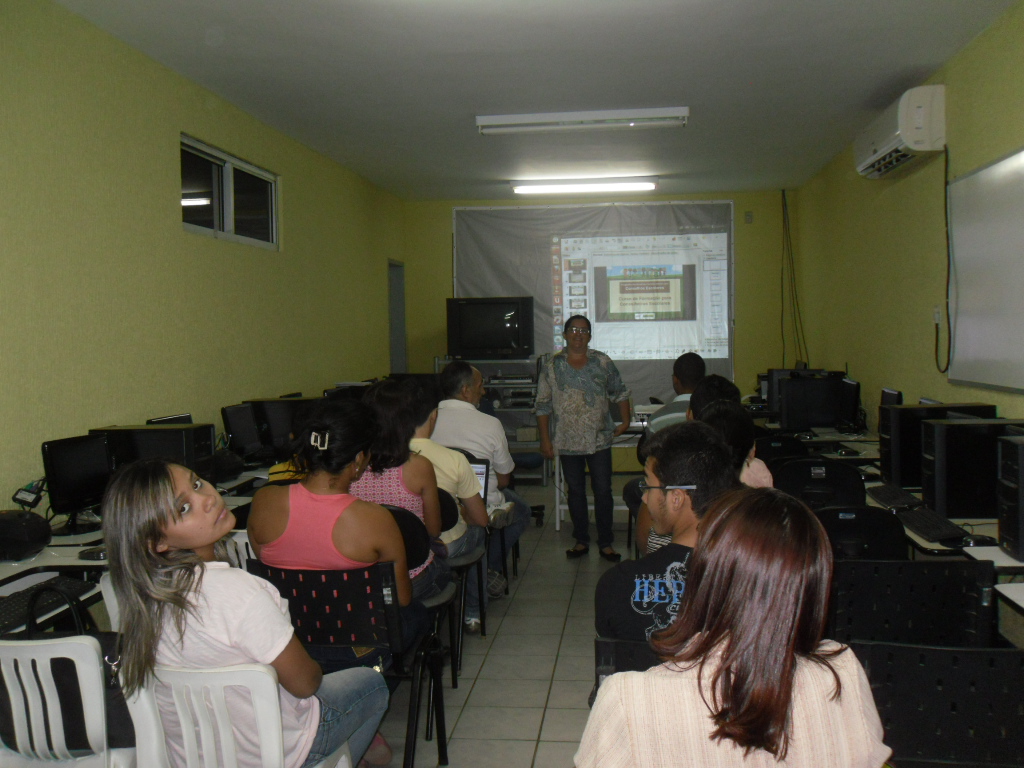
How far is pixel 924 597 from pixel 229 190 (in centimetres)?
441

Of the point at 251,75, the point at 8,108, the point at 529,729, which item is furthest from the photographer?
the point at 251,75

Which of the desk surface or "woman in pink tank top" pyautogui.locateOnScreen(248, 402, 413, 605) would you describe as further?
the desk surface

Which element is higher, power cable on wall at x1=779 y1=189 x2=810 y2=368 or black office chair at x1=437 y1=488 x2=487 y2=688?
power cable on wall at x1=779 y1=189 x2=810 y2=368

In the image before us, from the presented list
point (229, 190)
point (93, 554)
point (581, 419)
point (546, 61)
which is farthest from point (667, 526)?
point (229, 190)

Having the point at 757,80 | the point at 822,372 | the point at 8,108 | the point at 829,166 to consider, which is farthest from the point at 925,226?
the point at 8,108

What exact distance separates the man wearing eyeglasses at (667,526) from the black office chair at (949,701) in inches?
16.2

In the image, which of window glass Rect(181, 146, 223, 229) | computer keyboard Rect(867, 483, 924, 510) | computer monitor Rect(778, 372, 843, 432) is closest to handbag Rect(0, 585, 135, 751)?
computer keyboard Rect(867, 483, 924, 510)

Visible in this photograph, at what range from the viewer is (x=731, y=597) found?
111 centimetres

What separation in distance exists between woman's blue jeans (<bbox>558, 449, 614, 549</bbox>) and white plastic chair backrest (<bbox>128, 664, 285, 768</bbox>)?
3.48 metres

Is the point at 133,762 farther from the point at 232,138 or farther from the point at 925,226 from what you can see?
the point at 925,226

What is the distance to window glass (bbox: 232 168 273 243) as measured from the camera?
5051 mm

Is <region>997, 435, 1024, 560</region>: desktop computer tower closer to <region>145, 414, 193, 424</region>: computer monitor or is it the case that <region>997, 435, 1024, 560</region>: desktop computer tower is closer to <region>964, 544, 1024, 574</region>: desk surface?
<region>964, 544, 1024, 574</region>: desk surface

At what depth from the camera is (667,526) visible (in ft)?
6.66

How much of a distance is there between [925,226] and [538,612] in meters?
3.28
